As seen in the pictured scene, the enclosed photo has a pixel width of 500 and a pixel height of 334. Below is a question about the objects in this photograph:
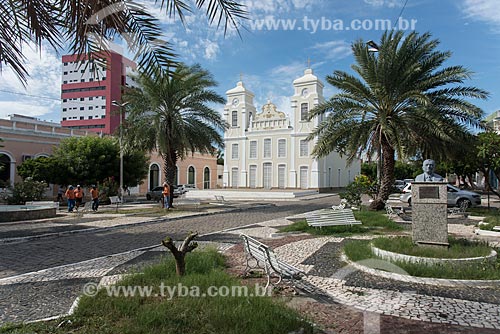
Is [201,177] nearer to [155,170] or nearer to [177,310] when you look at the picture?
[155,170]

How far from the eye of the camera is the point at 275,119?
44188 mm

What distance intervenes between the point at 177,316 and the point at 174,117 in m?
16.4

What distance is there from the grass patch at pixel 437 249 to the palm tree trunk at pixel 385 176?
29.7 ft

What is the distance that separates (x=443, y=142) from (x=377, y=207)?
403 cm

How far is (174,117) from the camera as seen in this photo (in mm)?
19297

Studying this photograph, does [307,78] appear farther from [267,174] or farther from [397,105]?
[397,105]

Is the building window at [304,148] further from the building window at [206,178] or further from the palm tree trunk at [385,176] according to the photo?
the palm tree trunk at [385,176]

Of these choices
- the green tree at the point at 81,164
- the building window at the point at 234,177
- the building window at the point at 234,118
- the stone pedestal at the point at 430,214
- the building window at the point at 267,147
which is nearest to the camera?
the stone pedestal at the point at 430,214

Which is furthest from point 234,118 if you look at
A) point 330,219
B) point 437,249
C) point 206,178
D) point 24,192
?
point 437,249

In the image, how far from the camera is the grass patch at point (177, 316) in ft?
11.8

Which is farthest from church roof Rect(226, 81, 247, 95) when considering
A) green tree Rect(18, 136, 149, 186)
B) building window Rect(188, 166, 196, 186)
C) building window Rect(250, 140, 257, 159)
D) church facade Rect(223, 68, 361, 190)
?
green tree Rect(18, 136, 149, 186)

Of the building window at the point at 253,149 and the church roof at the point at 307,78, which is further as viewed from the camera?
the building window at the point at 253,149

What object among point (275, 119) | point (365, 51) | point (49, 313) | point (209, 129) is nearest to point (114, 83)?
point (275, 119)

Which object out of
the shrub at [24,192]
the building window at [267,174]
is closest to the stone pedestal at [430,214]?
the shrub at [24,192]
